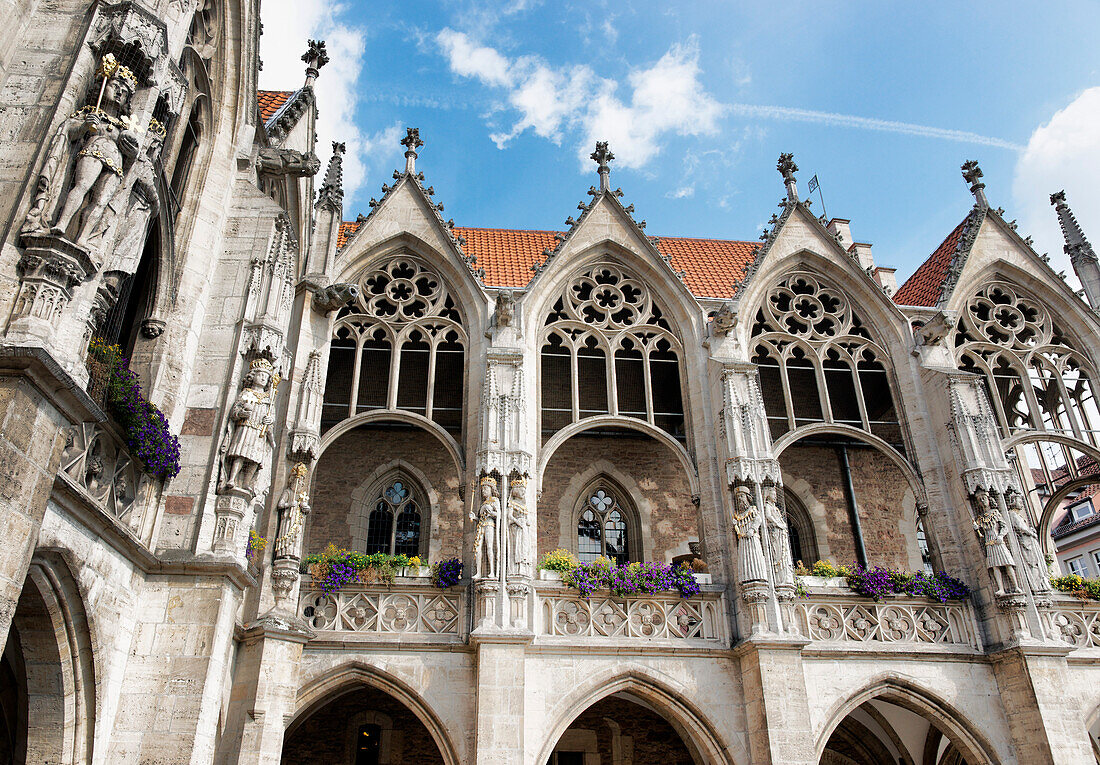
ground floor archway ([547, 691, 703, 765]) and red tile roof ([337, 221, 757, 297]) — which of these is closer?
ground floor archway ([547, 691, 703, 765])

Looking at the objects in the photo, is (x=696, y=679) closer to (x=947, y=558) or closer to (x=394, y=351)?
(x=947, y=558)

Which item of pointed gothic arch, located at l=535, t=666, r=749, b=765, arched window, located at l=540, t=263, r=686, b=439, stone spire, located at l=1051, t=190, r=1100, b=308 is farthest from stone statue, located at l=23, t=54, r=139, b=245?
stone spire, located at l=1051, t=190, r=1100, b=308

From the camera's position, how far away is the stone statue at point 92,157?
6.27 metres

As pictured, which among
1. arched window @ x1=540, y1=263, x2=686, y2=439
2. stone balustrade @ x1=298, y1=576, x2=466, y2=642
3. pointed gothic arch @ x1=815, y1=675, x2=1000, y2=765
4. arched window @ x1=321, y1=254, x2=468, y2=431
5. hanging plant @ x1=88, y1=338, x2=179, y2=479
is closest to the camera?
hanging plant @ x1=88, y1=338, x2=179, y2=479

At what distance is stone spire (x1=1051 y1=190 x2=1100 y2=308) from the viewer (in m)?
16.8

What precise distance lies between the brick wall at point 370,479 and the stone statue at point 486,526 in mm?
3212

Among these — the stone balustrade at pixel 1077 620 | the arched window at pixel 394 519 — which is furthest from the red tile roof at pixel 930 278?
the arched window at pixel 394 519

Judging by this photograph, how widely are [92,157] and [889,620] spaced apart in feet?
40.6

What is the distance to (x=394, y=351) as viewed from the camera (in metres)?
14.5

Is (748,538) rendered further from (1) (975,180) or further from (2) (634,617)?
(1) (975,180)

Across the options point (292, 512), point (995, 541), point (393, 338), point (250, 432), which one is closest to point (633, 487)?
point (393, 338)

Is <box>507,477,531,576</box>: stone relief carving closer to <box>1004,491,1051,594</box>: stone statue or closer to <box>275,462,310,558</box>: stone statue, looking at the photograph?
<box>275,462,310,558</box>: stone statue

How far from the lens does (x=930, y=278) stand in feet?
61.2

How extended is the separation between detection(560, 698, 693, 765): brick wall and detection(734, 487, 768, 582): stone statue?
424 centimetres
